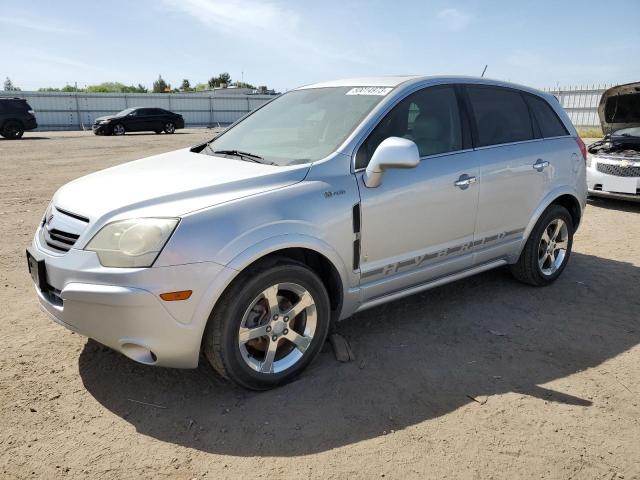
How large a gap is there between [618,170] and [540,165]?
15.7 feet

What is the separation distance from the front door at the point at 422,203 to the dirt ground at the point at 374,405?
54 centimetres

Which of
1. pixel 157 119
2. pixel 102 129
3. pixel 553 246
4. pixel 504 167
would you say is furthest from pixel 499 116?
pixel 157 119

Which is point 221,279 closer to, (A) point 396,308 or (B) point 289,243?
(B) point 289,243

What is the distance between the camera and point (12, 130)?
901 inches

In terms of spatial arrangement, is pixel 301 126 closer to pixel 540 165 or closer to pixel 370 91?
pixel 370 91

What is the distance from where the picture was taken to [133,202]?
288cm

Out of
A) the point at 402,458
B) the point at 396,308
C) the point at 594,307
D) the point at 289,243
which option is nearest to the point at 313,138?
the point at 289,243

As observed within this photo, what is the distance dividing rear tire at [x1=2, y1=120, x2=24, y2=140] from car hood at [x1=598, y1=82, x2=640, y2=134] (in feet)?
74.4

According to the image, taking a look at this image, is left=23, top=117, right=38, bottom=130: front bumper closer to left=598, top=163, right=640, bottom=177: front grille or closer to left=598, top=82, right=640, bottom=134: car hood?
left=598, top=82, right=640, bottom=134: car hood

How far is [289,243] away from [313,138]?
0.99 m

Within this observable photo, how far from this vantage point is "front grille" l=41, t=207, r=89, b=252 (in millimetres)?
2910

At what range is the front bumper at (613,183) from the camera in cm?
826


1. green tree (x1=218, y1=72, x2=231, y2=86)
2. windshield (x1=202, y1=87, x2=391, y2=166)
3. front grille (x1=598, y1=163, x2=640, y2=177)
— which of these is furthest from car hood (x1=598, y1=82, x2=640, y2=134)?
green tree (x1=218, y1=72, x2=231, y2=86)

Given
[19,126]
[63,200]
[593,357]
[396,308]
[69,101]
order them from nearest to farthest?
[63,200] < [593,357] < [396,308] < [19,126] < [69,101]
